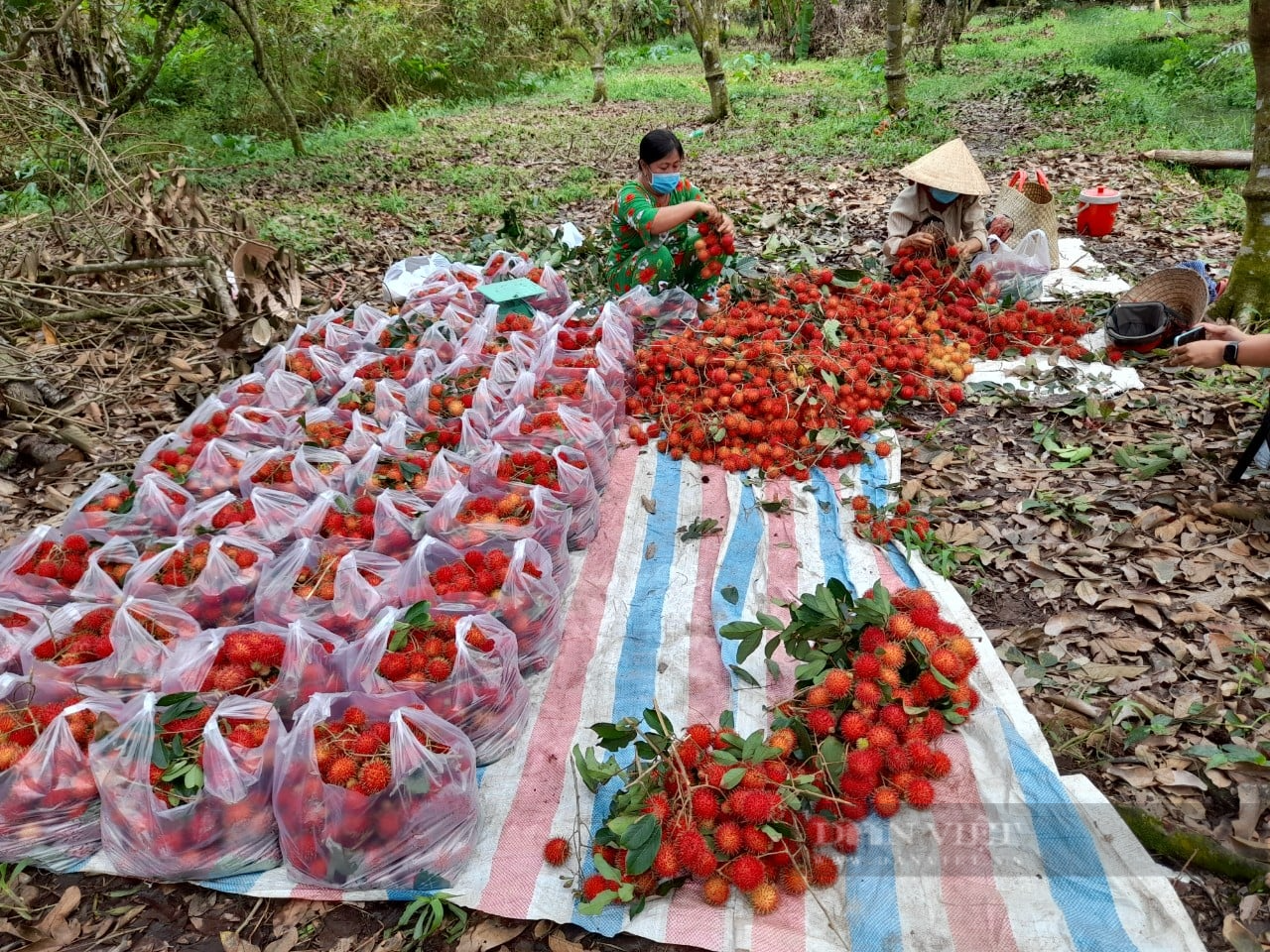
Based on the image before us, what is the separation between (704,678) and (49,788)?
171 centimetres

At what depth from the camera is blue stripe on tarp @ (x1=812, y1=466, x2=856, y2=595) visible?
2742 millimetres

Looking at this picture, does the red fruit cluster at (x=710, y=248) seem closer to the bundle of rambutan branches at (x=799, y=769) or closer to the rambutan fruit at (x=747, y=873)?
the bundle of rambutan branches at (x=799, y=769)

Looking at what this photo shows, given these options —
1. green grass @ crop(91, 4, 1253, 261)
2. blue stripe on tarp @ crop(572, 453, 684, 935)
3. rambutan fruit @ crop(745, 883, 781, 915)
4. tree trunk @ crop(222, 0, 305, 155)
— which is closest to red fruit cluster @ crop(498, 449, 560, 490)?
blue stripe on tarp @ crop(572, 453, 684, 935)

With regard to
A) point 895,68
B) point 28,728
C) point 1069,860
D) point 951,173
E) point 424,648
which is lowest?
point 1069,860

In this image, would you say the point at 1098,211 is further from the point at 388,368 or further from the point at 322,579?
the point at 322,579

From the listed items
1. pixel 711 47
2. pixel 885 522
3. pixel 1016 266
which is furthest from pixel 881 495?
pixel 711 47

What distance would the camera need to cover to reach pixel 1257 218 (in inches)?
140

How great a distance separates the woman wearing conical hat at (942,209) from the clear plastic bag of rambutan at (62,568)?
161 inches

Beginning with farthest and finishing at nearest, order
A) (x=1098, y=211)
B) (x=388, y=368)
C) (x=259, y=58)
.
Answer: (x=259, y=58), (x=1098, y=211), (x=388, y=368)

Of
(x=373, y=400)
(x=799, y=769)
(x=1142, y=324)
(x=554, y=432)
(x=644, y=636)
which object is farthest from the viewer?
(x=1142, y=324)

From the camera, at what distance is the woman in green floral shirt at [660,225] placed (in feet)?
13.1

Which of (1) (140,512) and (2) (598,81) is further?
(2) (598,81)

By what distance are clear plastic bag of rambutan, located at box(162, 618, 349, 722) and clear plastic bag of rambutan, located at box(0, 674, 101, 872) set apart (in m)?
0.23

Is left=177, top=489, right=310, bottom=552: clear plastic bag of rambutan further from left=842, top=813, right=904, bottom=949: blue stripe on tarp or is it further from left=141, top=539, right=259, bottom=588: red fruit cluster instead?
left=842, top=813, right=904, bottom=949: blue stripe on tarp
